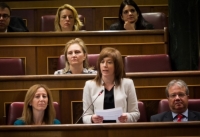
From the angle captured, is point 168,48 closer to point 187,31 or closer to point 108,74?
point 187,31

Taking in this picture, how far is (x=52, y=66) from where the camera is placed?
2779 millimetres

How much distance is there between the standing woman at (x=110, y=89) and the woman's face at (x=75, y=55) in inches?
10.2

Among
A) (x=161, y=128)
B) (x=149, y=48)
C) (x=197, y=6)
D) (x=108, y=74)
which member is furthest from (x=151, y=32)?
(x=161, y=128)

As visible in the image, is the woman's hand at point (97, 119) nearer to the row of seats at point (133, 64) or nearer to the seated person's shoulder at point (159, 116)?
the seated person's shoulder at point (159, 116)

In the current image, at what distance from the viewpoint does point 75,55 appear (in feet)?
8.07

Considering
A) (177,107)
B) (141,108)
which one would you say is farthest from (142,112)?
(177,107)

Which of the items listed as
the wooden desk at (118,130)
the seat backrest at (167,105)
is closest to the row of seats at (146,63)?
the seat backrest at (167,105)

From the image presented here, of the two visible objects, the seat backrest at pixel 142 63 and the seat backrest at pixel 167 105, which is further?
the seat backrest at pixel 142 63

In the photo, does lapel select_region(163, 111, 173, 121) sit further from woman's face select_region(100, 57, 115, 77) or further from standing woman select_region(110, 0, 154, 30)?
standing woman select_region(110, 0, 154, 30)

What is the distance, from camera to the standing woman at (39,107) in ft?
7.11

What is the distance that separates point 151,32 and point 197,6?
261 millimetres

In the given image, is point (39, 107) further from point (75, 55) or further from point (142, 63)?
point (142, 63)

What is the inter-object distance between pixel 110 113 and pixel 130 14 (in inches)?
40.3

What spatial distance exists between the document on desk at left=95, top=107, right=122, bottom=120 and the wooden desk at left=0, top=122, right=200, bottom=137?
16 centimetres
